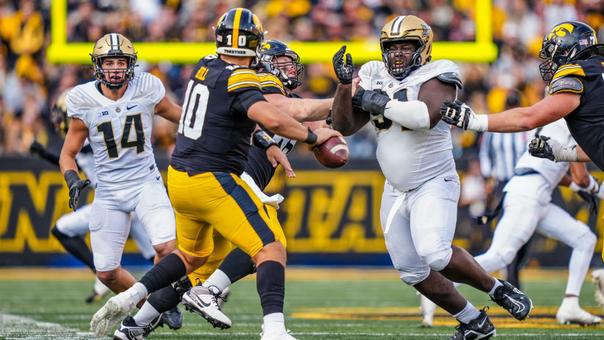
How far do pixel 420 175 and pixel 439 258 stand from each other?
474 mm

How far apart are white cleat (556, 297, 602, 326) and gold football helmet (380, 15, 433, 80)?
249 cm

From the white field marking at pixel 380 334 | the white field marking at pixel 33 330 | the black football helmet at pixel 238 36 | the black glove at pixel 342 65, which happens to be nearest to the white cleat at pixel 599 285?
the white field marking at pixel 380 334

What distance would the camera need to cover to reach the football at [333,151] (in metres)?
5.66

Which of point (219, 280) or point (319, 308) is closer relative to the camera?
point (219, 280)

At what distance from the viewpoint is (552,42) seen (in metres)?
6.09

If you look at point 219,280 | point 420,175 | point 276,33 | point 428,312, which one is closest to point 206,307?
point 219,280

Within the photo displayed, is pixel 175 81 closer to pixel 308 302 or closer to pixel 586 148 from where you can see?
pixel 308 302

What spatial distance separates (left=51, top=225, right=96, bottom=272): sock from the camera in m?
8.85

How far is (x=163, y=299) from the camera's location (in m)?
6.05

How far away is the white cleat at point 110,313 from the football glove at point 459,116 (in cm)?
→ 188

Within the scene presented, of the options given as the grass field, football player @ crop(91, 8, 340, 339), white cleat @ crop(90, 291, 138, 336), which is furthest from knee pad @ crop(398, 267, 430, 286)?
white cleat @ crop(90, 291, 138, 336)

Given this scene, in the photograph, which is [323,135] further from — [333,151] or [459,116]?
[459,116]

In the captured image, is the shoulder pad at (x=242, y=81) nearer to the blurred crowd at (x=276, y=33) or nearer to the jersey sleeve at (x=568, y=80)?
the jersey sleeve at (x=568, y=80)

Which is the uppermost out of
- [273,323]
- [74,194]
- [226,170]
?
[226,170]
